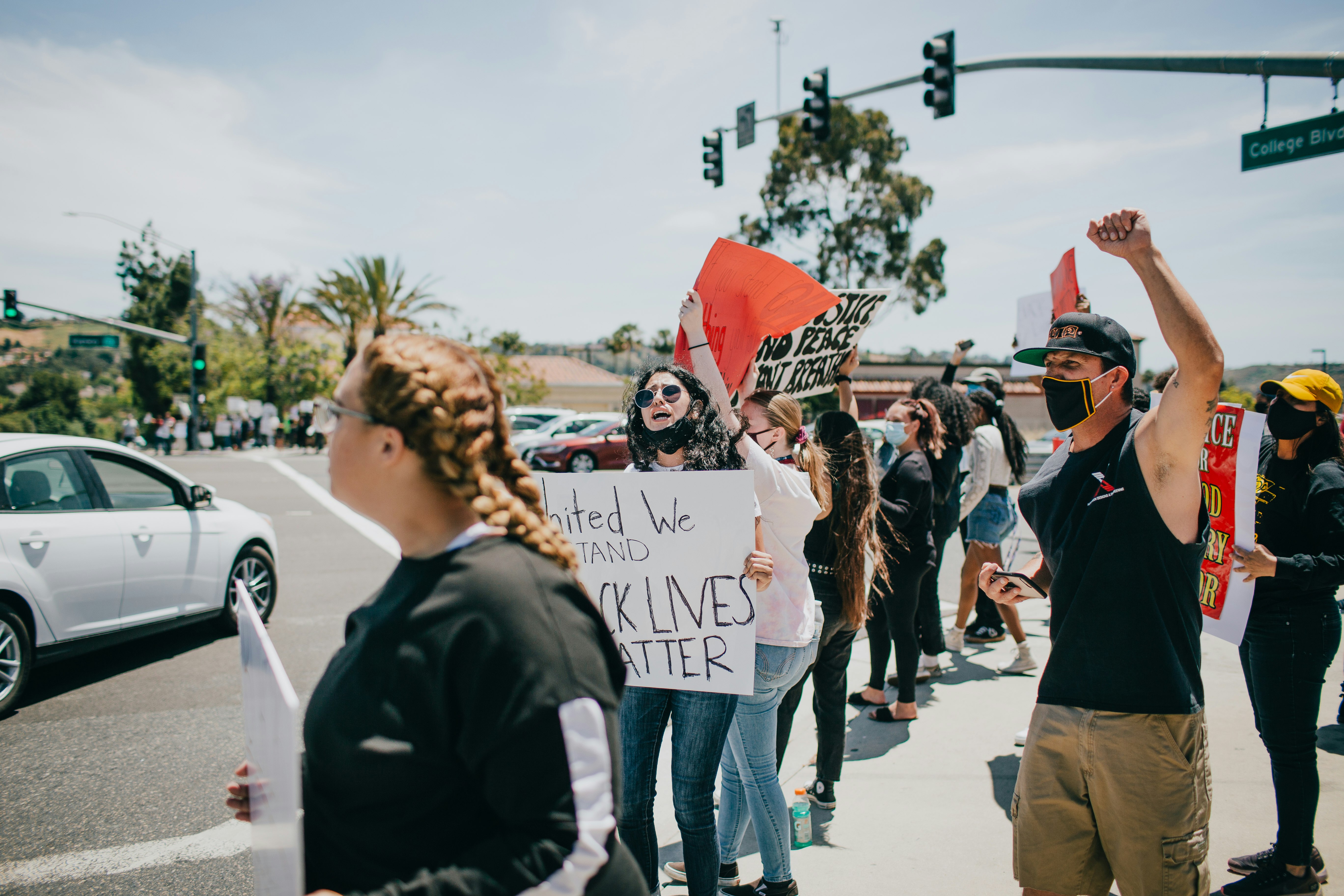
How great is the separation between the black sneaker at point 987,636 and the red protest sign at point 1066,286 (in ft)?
8.81

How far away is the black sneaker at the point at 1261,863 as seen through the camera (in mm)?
3025

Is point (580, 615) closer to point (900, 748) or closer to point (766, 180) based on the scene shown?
point (900, 748)

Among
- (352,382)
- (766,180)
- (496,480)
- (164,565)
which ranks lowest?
(164,565)

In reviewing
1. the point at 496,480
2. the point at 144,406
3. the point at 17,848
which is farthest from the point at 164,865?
the point at 144,406

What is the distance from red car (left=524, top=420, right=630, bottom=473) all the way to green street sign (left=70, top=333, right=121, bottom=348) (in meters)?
17.6

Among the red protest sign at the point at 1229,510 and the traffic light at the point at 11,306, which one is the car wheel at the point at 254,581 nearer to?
the red protest sign at the point at 1229,510

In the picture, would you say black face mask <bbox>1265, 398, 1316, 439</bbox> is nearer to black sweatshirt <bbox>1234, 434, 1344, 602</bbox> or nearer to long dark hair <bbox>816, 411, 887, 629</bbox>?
black sweatshirt <bbox>1234, 434, 1344, 602</bbox>

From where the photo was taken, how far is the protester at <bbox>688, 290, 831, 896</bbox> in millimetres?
2910

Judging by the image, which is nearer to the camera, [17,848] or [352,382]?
[352,382]

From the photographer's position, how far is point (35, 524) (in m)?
5.01

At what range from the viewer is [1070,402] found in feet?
7.70

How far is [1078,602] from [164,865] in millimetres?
3673

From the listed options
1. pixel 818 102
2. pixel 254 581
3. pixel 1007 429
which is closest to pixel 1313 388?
pixel 1007 429

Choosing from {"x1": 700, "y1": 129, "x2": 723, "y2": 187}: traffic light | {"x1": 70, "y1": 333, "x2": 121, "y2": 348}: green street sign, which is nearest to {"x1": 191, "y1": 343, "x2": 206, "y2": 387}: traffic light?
{"x1": 70, "y1": 333, "x2": 121, "y2": 348}: green street sign
